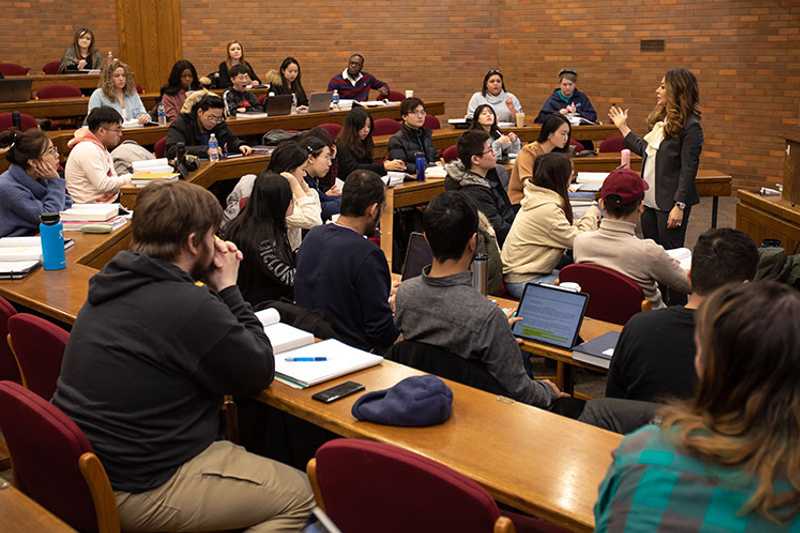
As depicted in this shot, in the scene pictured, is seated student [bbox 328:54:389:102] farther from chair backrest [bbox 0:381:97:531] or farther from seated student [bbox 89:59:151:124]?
chair backrest [bbox 0:381:97:531]

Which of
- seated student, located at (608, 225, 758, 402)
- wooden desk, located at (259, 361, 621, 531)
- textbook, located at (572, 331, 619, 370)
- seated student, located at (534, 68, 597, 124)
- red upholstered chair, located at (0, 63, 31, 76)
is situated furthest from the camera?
red upholstered chair, located at (0, 63, 31, 76)

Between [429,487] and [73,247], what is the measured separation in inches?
132

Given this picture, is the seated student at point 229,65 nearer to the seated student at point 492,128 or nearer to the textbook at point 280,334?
the seated student at point 492,128

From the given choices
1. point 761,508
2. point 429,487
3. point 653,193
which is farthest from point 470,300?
point 653,193

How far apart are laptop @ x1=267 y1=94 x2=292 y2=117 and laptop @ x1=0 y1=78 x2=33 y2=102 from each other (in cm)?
262

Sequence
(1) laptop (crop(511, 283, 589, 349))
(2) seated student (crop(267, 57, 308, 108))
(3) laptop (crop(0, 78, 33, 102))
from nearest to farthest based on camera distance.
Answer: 1. (1) laptop (crop(511, 283, 589, 349))
2. (3) laptop (crop(0, 78, 33, 102))
3. (2) seated student (crop(267, 57, 308, 108))

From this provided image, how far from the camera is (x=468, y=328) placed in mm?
3133

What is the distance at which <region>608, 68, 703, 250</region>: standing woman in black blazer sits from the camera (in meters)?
6.50

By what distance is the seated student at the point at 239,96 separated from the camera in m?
10.4

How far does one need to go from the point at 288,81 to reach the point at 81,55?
3106mm

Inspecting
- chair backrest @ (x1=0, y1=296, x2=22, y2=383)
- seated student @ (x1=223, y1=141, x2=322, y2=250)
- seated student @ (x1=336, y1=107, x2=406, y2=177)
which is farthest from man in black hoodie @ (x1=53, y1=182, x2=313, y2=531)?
seated student @ (x1=336, y1=107, x2=406, y2=177)

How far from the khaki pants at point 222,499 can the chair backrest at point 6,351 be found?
3.80ft

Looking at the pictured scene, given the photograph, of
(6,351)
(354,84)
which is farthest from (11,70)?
(6,351)

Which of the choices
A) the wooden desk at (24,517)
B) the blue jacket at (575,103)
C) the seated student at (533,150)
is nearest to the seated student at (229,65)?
the blue jacket at (575,103)
